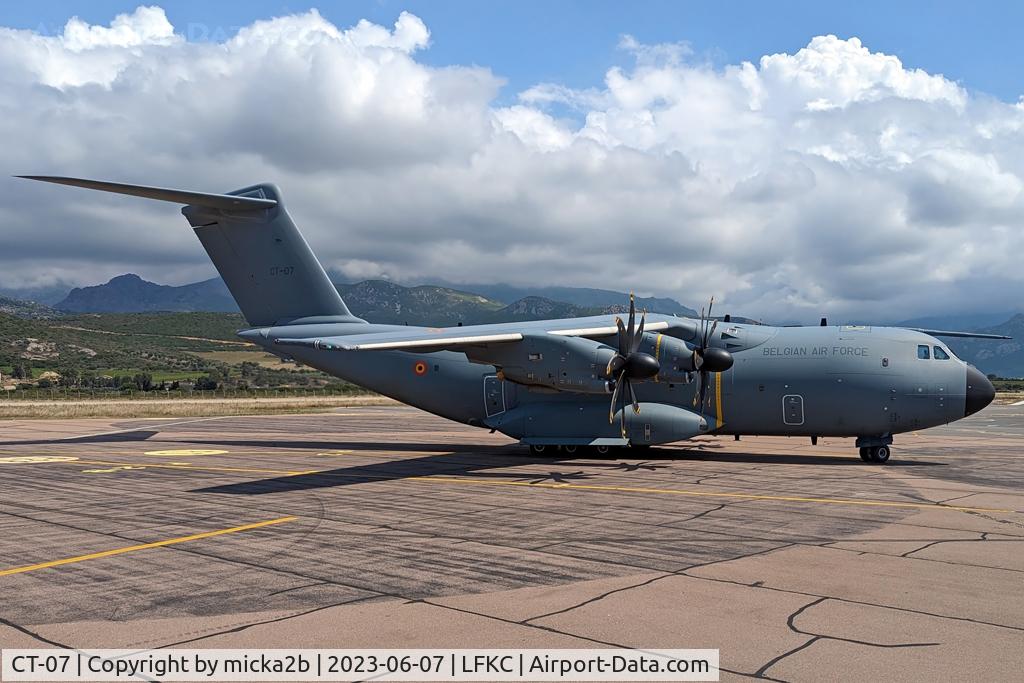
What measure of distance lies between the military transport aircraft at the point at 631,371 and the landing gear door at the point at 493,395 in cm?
4

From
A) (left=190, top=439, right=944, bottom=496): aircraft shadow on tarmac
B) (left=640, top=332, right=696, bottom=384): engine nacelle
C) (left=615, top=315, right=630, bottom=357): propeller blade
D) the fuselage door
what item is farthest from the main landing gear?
the fuselage door

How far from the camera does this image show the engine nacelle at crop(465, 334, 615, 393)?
68.1ft

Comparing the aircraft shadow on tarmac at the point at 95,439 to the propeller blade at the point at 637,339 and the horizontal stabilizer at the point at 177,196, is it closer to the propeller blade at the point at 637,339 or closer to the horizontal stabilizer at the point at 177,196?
the horizontal stabilizer at the point at 177,196

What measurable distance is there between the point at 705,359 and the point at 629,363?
2.37 meters

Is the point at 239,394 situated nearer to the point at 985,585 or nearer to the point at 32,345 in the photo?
the point at 32,345

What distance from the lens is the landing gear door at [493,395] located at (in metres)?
24.4

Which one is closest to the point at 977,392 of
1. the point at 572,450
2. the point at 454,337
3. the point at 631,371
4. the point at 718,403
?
the point at 718,403

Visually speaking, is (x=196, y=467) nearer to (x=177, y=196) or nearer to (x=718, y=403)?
(x=177, y=196)

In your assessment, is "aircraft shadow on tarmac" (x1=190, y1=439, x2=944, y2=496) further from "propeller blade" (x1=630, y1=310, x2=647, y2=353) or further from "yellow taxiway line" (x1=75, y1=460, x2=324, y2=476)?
"propeller blade" (x1=630, y1=310, x2=647, y2=353)

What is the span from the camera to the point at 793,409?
876 inches

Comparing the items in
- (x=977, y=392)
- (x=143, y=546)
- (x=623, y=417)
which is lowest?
(x=143, y=546)

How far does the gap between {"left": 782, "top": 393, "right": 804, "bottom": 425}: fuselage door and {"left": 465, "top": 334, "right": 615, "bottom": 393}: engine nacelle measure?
18.1 ft

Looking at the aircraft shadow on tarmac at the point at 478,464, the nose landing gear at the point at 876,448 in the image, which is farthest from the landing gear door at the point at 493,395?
the nose landing gear at the point at 876,448

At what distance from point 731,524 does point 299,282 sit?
58.3 feet
